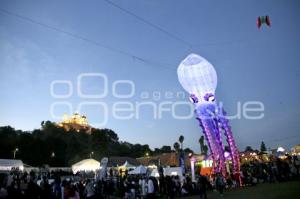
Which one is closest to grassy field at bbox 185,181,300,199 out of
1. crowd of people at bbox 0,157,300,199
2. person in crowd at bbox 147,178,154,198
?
crowd of people at bbox 0,157,300,199

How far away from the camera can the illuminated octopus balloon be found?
27.2 meters

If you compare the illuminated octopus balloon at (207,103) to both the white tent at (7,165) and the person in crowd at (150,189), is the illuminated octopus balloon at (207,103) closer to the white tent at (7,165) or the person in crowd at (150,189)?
the person in crowd at (150,189)

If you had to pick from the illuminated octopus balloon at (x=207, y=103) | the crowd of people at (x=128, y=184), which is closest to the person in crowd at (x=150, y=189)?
the crowd of people at (x=128, y=184)

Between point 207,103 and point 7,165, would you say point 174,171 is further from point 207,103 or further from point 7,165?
point 7,165

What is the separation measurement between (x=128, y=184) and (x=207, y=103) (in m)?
11.1

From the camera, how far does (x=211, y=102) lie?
2845 centimetres

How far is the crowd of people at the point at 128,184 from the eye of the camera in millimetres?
14659

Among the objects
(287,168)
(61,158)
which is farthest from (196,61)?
(61,158)

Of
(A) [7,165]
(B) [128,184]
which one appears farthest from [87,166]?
(B) [128,184]

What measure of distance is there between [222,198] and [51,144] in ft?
203

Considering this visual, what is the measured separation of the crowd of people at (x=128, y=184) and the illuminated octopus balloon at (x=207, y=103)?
2239 mm

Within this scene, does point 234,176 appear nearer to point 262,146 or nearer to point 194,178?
point 194,178

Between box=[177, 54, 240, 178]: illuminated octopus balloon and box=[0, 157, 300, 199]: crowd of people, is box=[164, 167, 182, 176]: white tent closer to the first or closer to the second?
box=[0, 157, 300, 199]: crowd of people

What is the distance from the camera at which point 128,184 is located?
20.6 meters
